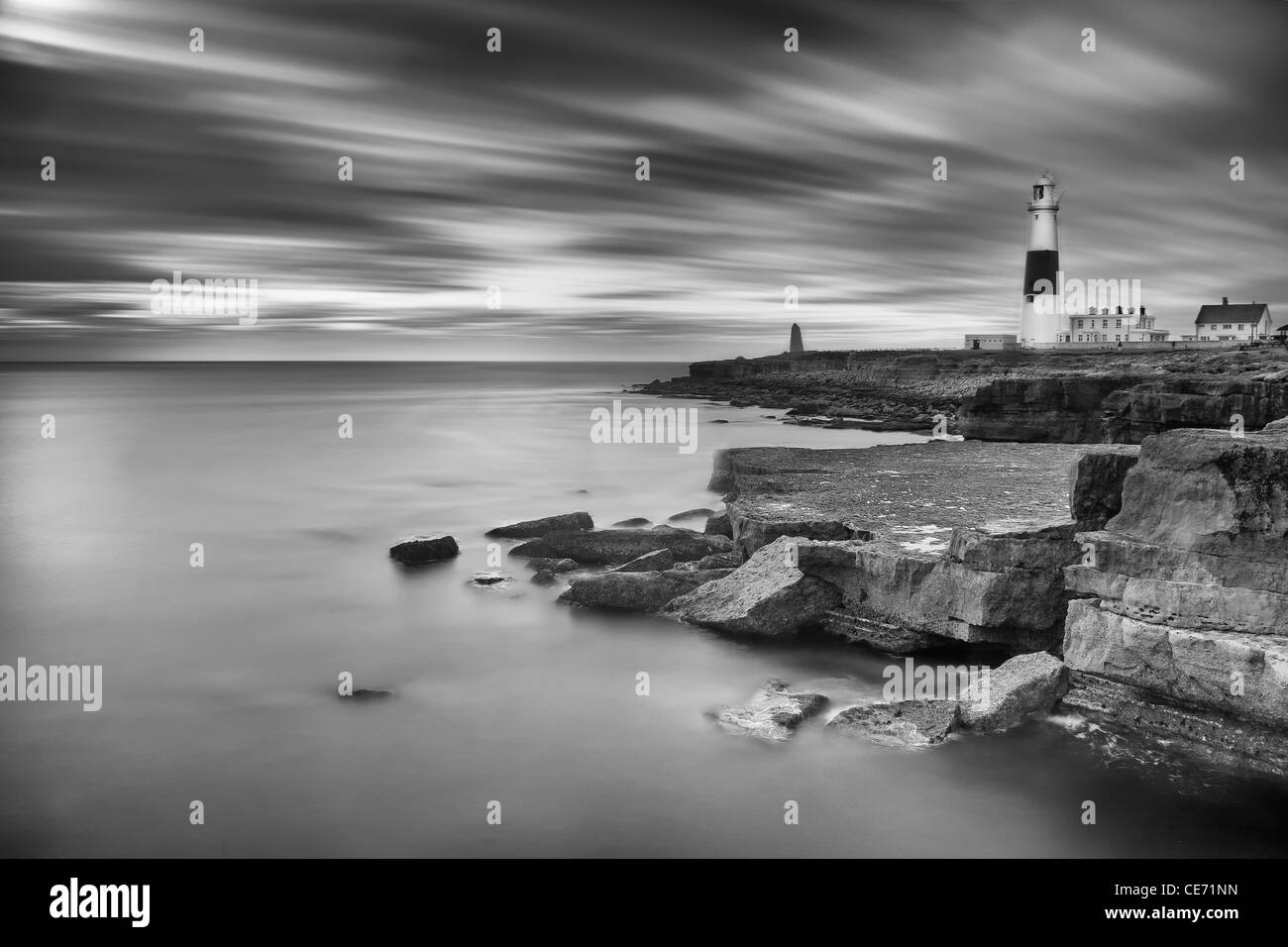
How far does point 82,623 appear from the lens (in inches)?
480

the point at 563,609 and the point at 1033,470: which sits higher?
the point at 1033,470

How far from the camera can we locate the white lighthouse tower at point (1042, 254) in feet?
172

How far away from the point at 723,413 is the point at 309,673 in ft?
136

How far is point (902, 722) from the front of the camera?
7.66 meters

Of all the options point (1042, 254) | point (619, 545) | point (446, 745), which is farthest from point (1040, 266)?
point (446, 745)

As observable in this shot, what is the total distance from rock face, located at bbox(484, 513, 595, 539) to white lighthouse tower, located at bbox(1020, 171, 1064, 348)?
4736 centimetres

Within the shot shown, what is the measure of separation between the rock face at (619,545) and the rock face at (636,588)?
1.80m

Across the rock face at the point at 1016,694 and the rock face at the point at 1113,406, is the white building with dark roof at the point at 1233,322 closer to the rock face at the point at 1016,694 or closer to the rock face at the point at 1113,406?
the rock face at the point at 1113,406

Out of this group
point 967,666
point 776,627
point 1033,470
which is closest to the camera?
point 967,666

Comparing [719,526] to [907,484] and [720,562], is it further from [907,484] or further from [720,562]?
[907,484]

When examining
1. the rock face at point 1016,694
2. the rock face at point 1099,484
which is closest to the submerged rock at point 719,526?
the rock face at point 1099,484
